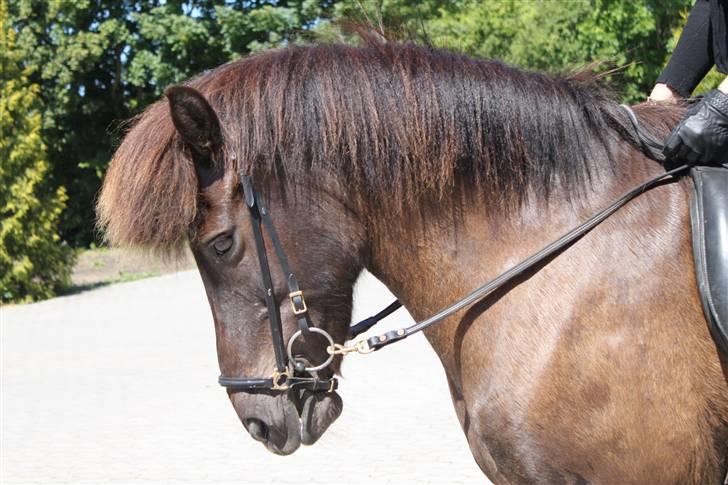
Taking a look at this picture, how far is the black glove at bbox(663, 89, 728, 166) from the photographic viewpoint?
2.11 meters

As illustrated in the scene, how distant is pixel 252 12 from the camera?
733 inches

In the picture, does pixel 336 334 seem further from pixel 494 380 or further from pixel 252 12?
pixel 252 12

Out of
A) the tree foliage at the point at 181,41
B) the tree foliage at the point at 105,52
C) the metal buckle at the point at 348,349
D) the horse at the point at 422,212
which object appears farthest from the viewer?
the tree foliage at the point at 105,52

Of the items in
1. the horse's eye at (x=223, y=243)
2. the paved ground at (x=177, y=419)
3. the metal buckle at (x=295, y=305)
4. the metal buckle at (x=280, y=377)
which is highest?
the horse's eye at (x=223, y=243)

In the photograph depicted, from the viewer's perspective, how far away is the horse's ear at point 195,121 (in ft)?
6.99

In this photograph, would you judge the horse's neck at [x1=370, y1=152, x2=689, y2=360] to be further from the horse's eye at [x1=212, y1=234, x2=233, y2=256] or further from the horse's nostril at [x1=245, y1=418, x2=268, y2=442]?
the horse's nostril at [x1=245, y1=418, x2=268, y2=442]

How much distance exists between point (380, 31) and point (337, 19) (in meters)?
0.16

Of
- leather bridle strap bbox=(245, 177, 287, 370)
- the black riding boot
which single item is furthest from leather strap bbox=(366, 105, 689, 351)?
leather bridle strap bbox=(245, 177, 287, 370)

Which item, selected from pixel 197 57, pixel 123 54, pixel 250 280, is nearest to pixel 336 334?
pixel 250 280

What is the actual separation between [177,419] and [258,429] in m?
4.47

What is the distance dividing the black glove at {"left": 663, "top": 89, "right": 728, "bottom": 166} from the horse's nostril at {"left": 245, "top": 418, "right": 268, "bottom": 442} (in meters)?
1.39

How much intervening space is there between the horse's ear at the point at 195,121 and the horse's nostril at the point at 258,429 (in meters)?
0.77

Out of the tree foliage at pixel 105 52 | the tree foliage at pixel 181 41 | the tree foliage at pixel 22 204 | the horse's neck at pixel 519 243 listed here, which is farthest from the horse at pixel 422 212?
the tree foliage at pixel 105 52

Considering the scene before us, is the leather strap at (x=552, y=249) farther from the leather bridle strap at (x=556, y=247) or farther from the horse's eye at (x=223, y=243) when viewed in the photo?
the horse's eye at (x=223, y=243)
